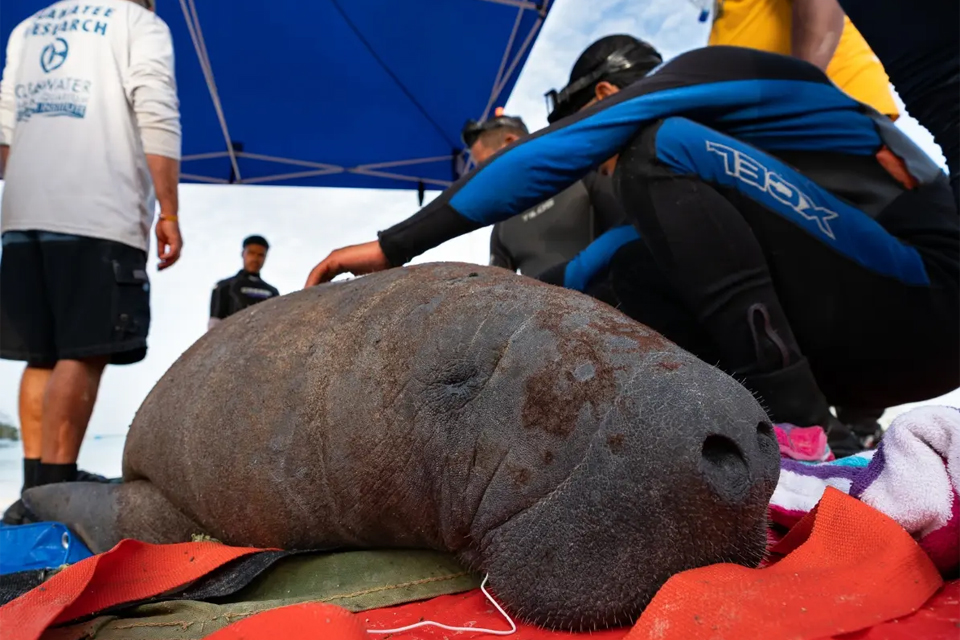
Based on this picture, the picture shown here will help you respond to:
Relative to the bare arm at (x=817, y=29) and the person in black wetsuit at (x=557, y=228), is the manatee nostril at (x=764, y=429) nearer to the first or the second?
the bare arm at (x=817, y=29)

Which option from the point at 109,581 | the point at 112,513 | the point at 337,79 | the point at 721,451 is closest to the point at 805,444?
the point at 721,451

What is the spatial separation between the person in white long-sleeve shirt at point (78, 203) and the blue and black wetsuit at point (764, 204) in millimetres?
2083

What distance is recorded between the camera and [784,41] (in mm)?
3865

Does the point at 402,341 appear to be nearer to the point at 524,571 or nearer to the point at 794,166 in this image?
the point at 524,571

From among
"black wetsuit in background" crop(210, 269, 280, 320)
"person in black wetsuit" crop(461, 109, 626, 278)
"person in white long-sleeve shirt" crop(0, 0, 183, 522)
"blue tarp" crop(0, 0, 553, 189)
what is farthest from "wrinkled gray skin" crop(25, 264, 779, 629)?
"black wetsuit in background" crop(210, 269, 280, 320)

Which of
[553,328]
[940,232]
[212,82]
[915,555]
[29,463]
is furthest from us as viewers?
[212,82]

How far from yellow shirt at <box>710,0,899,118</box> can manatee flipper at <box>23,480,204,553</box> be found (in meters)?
3.66

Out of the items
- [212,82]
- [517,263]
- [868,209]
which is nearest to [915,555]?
[868,209]

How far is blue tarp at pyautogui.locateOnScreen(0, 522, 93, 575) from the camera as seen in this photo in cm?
223

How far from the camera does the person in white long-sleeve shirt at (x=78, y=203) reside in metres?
3.54

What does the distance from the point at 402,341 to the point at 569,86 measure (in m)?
2.78

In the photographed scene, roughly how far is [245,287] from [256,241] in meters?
0.76

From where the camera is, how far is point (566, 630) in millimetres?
1148

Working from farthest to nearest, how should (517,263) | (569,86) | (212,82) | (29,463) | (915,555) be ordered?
(212,82) → (517,263) → (569,86) → (29,463) → (915,555)
